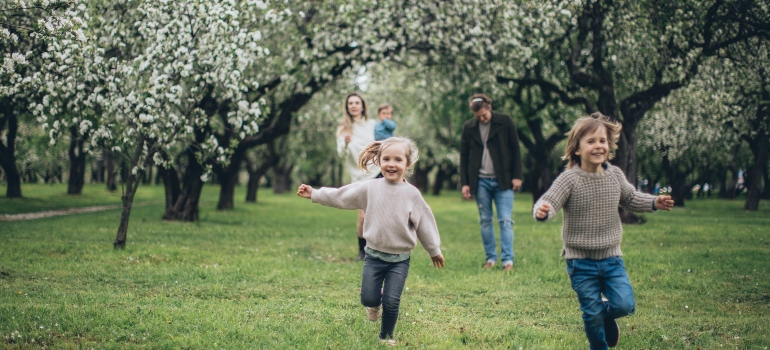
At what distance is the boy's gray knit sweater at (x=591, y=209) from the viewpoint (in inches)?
196

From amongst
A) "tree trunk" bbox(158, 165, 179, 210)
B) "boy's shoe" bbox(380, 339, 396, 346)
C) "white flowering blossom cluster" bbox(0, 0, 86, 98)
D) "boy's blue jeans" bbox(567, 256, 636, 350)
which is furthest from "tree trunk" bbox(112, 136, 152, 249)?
"boy's blue jeans" bbox(567, 256, 636, 350)

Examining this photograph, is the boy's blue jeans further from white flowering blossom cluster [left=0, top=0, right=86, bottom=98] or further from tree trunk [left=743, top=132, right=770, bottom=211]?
tree trunk [left=743, top=132, right=770, bottom=211]

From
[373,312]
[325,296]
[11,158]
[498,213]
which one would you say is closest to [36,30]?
[325,296]

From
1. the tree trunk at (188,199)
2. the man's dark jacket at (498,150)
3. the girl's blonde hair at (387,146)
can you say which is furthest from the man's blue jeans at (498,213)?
the tree trunk at (188,199)

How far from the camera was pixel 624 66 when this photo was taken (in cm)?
1692

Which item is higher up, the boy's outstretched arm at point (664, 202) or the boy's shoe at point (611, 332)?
the boy's outstretched arm at point (664, 202)

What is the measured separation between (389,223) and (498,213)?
4524mm

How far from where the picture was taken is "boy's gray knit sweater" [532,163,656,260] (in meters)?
4.98

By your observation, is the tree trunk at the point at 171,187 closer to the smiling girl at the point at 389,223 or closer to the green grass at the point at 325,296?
the green grass at the point at 325,296

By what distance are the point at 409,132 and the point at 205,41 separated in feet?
105

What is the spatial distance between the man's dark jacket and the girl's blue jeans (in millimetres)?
4368

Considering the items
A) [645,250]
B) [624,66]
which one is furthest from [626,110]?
[645,250]

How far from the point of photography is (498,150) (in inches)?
375

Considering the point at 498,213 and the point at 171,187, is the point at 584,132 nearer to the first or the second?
the point at 498,213
